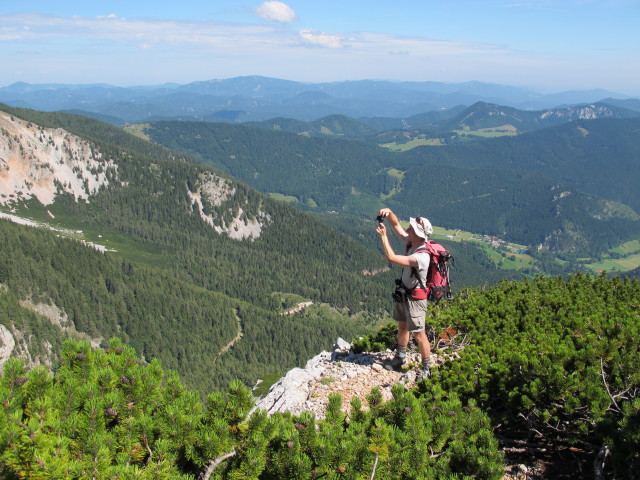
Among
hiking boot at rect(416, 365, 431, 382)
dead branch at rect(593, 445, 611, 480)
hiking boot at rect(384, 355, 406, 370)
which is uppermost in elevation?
dead branch at rect(593, 445, 611, 480)

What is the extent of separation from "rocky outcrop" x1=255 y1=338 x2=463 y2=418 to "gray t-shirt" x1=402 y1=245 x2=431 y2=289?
306cm

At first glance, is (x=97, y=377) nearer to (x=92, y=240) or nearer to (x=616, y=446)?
(x=616, y=446)

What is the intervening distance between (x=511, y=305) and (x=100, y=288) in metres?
131

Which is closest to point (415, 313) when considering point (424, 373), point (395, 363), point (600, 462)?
point (424, 373)

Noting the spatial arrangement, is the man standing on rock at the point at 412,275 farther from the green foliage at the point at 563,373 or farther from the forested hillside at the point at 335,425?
the forested hillside at the point at 335,425

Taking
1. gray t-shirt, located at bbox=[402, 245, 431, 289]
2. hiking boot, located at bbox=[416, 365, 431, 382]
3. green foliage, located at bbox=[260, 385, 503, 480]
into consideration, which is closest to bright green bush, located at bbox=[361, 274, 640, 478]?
hiking boot, located at bbox=[416, 365, 431, 382]

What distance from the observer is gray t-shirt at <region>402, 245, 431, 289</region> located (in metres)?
13.0

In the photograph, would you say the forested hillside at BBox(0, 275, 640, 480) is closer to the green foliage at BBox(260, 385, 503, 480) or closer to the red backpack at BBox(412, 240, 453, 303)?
the green foliage at BBox(260, 385, 503, 480)

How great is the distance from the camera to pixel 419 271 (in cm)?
1331

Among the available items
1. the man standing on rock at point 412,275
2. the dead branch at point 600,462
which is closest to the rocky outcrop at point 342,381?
the man standing on rock at point 412,275

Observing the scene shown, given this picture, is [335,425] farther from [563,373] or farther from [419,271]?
[419,271]

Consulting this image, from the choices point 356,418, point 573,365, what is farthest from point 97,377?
point 573,365

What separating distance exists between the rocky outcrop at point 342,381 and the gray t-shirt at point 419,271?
3059mm

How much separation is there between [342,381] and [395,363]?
2120mm
